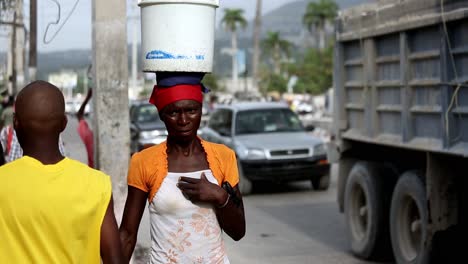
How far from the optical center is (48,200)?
311 cm

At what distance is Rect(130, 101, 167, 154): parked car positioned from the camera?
23.5 meters

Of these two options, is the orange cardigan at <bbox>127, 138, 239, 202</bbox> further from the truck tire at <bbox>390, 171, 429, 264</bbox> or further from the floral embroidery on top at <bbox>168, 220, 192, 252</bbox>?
the truck tire at <bbox>390, 171, 429, 264</bbox>

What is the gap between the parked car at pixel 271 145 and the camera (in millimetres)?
15719

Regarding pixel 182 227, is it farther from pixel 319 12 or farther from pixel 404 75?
pixel 319 12

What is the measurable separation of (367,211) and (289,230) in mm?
2686

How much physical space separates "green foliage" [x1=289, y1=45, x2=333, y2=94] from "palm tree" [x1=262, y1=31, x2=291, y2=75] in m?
23.4

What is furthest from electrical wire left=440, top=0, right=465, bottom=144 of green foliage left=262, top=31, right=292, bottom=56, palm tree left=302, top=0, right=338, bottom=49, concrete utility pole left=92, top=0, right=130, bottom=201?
green foliage left=262, top=31, right=292, bottom=56

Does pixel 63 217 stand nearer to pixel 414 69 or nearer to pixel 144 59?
pixel 144 59

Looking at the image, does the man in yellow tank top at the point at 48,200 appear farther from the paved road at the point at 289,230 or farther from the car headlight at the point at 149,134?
the car headlight at the point at 149,134

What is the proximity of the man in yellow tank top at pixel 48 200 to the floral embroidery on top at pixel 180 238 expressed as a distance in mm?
643

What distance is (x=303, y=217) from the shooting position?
13.2 meters

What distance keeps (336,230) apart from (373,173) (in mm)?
2787

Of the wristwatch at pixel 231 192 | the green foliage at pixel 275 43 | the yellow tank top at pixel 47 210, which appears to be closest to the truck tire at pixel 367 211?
the wristwatch at pixel 231 192

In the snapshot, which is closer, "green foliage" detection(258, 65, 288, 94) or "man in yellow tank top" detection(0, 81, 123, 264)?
"man in yellow tank top" detection(0, 81, 123, 264)
